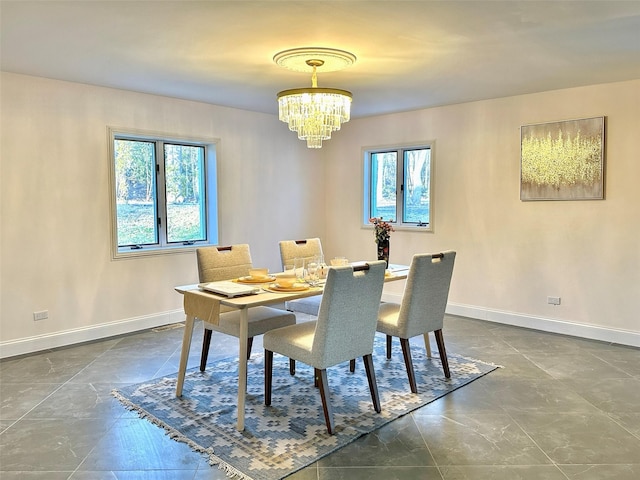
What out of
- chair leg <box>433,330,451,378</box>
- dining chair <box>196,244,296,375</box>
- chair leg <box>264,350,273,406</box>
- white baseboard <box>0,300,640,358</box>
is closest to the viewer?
chair leg <box>264,350,273,406</box>

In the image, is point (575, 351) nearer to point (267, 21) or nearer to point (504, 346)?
point (504, 346)

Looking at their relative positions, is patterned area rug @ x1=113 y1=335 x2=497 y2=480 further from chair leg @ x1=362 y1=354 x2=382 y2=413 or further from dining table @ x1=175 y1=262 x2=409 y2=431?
dining table @ x1=175 y1=262 x2=409 y2=431

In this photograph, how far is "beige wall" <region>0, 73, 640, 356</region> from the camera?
419cm

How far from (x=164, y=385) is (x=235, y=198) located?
2761mm

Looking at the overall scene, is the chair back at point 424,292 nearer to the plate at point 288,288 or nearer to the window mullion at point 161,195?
the plate at point 288,288

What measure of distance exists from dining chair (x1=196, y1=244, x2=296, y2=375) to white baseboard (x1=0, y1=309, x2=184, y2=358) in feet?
4.81

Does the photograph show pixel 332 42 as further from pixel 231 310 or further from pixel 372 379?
pixel 372 379

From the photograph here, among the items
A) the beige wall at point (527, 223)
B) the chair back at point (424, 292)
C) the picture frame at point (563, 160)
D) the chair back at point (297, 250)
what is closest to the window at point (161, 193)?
the chair back at point (297, 250)

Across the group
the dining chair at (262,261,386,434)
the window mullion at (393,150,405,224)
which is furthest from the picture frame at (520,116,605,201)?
the dining chair at (262,261,386,434)

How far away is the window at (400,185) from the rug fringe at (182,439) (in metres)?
3.85

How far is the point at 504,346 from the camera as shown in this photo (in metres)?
4.40

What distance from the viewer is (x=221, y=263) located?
3.85 meters

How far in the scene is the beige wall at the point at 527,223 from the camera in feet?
14.4

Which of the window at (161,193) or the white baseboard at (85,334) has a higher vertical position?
the window at (161,193)
